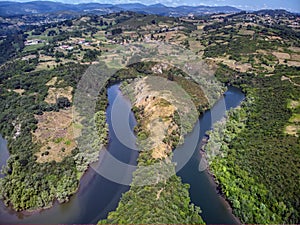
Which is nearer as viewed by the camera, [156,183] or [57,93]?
[156,183]

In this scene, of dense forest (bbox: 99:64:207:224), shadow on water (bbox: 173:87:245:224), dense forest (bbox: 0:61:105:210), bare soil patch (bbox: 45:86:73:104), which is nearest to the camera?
dense forest (bbox: 99:64:207:224)

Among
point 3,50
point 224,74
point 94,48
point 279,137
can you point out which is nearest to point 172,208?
point 279,137

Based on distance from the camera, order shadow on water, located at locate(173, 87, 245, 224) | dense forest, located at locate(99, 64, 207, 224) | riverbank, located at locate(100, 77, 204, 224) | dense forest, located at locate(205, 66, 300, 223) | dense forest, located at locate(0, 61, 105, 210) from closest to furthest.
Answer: dense forest, located at locate(99, 64, 207, 224), riverbank, located at locate(100, 77, 204, 224), dense forest, located at locate(205, 66, 300, 223), shadow on water, located at locate(173, 87, 245, 224), dense forest, located at locate(0, 61, 105, 210)

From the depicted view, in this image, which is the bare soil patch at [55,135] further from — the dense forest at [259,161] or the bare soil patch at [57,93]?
the dense forest at [259,161]

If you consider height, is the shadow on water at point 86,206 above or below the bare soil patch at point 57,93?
below

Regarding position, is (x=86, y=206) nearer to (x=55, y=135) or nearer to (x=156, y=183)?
(x=156, y=183)

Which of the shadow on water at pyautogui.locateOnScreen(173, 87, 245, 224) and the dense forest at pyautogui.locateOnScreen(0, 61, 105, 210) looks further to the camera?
the dense forest at pyautogui.locateOnScreen(0, 61, 105, 210)

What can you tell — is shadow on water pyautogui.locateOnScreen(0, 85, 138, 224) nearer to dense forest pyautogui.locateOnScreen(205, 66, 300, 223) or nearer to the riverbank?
the riverbank

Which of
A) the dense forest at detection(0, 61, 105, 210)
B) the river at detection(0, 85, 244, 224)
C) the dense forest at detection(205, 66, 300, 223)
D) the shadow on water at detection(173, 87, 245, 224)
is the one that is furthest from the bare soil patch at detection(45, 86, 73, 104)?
the dense forest at detection(205, 66, 300, 223)

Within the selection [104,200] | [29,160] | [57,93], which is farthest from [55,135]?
[57,93]

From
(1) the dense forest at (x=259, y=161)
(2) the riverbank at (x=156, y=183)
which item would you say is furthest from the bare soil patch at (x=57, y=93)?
(1) the dense forest at (x=259, y=161)

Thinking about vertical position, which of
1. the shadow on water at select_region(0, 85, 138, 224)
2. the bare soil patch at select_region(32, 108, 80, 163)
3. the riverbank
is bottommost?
the shadow on water at select_region(0, 85, 138, 224)

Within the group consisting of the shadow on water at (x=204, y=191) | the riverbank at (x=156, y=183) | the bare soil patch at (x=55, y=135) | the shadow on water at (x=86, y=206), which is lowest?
the shadow on water at (x=86, y=206)

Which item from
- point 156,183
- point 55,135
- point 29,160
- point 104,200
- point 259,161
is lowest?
point 104,200
